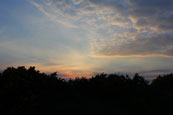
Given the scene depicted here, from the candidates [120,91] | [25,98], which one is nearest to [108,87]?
[120,91]

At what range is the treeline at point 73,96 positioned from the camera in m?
7.57

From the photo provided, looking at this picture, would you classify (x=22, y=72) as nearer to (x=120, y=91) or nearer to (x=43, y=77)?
(x=43, y=77)

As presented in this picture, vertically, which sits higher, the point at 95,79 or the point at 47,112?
the point at 95,79

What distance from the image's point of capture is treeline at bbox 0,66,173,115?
757cm

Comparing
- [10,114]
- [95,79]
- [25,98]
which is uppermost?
[95,79]

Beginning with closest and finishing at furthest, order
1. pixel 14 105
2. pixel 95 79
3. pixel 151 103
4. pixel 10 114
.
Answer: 1. pixel 10 114
2. pixel 14 105
3. pixel 151 103
4. pixel 95 79

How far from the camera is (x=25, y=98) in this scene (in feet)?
24.6

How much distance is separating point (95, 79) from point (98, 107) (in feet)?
9.31

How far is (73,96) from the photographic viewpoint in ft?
28.9

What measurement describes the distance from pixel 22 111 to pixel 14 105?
54 cm

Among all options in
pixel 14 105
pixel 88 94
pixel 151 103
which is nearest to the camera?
pixel 14 105

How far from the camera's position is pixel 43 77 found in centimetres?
964

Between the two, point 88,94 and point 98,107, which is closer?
point 98,107

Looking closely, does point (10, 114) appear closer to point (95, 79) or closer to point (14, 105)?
point (14, 105)
